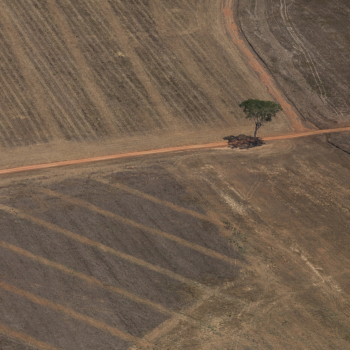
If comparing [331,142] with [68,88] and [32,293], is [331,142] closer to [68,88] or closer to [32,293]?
[68,88]

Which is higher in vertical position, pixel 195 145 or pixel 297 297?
pixel 195 145

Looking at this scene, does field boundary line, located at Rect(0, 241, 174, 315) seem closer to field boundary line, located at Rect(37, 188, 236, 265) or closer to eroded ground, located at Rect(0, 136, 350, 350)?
eroded ground, located at Rect(0, 136, 350, 350)

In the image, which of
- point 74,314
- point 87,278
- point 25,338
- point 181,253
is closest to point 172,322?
point 181,253

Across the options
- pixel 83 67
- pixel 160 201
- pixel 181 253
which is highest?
pixel 83 67

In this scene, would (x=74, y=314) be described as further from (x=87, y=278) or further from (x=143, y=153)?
(x=143, y=153)

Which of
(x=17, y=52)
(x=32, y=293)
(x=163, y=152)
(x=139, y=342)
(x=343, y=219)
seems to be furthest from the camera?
(x=17, y=52)

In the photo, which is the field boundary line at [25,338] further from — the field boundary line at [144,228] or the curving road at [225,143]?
the curving road at [225,143]

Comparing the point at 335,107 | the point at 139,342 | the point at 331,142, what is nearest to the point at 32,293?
the point at 139,342
